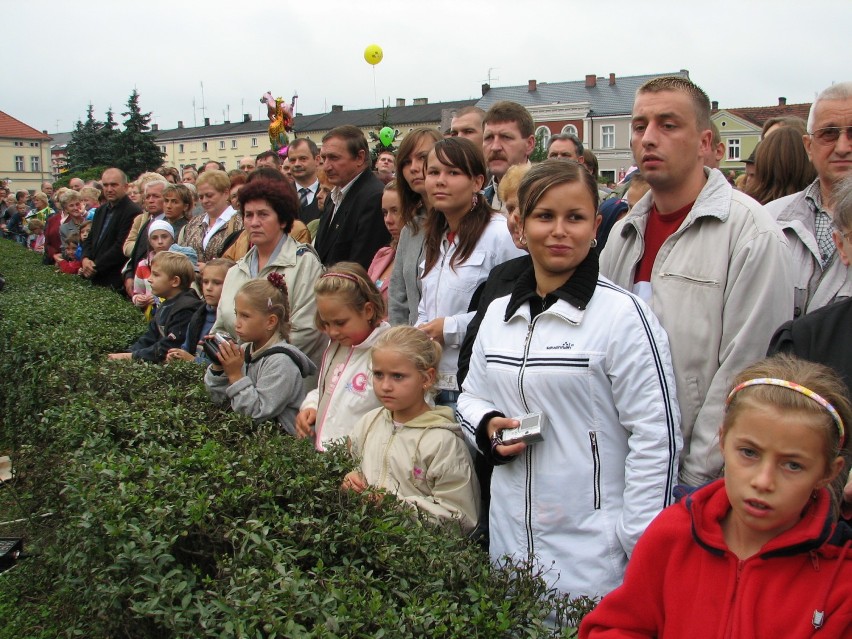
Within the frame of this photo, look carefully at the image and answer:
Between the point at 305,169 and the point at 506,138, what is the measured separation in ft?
11.6

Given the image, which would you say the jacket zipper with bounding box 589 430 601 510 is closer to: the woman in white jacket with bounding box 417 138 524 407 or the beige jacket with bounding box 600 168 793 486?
the beige jacket with bounding box 600 168 793 486

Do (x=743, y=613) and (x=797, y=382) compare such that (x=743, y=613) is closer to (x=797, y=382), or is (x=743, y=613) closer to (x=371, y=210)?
(x=797, y=382)

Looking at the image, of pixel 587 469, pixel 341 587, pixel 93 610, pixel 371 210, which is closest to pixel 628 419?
pixel 587 469

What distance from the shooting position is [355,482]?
3.33m

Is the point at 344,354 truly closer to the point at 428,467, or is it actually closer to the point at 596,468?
the point at 428,467

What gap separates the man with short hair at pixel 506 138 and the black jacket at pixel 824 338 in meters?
3.19

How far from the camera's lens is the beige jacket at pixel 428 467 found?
3330 mm

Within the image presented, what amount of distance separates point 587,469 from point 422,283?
1.99 meters

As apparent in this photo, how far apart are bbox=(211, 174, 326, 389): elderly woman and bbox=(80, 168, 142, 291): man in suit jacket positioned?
5876 mm

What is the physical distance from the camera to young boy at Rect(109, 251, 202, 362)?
21.3 feet

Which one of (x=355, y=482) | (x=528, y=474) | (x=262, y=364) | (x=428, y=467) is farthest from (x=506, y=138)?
(x=528, y=474)

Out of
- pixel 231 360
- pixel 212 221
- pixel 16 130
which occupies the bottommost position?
pixel 231 360

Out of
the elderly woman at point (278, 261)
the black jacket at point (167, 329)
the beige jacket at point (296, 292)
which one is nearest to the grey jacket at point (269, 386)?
the beige jacket at point (296, 292)

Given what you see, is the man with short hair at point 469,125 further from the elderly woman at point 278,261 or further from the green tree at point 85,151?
the green tree at point 85,151
